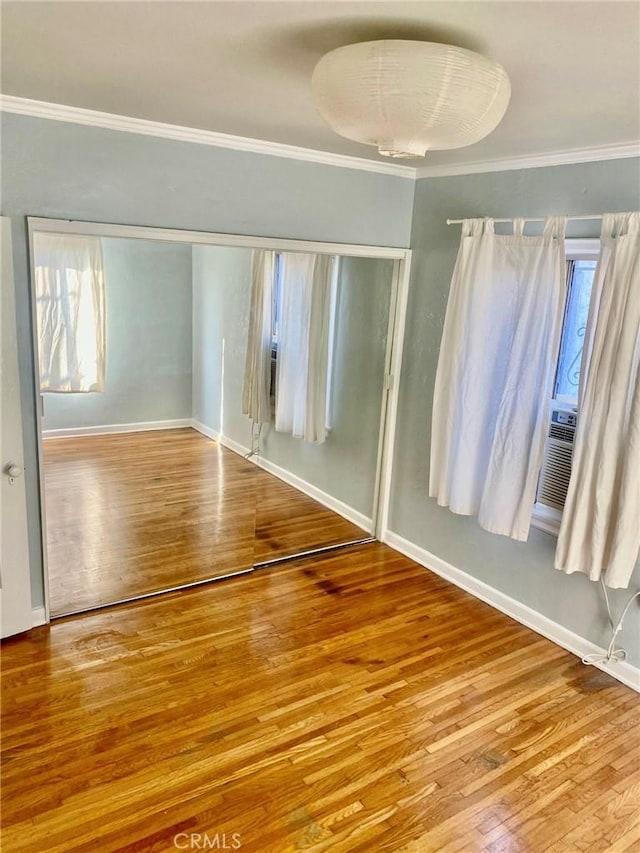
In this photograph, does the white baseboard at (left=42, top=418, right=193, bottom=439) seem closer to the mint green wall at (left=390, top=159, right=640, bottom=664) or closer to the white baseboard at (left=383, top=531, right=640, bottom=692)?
the mint green wall at (left=390, top=159, right=640, bottom=664)

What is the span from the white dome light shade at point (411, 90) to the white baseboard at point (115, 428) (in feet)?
7.69

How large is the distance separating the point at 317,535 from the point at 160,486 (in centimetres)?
110

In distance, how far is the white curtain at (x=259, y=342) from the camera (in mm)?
3621

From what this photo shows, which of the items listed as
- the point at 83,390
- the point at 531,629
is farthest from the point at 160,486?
the point at 531,629

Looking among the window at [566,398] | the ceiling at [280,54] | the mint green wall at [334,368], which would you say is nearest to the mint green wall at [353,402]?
the mint green wall at [334,368]

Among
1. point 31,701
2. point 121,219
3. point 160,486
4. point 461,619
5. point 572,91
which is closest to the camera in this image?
point 572,91

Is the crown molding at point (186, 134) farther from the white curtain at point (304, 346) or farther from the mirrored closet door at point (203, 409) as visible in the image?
the white curtain at point (304, 346)

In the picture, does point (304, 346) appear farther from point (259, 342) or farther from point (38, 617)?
point (38, 617)

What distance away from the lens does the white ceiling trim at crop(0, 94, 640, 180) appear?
249 cm

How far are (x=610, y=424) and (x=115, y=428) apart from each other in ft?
8.90

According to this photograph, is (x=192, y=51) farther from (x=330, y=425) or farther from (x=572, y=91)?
(x=330, y=425)

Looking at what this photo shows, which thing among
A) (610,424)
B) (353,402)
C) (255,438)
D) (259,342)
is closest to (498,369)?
(610,424)

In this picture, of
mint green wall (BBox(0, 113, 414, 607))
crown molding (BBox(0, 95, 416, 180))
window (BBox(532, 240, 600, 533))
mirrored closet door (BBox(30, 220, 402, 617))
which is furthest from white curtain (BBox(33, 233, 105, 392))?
window (BBox(532, 240, 600, 533))

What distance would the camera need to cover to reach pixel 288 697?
255 cm
